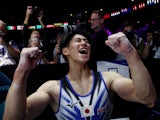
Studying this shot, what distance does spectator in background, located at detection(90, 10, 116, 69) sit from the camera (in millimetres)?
3711

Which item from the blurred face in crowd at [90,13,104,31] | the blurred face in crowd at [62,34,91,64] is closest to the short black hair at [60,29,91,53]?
the blurred face in crowd at [62,34,91,64]

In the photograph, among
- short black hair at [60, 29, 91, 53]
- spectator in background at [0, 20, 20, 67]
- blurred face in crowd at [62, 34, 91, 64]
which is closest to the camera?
blurred face in crowd at [62, 34, 91, 64]

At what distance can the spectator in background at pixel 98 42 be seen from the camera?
12.2 feet

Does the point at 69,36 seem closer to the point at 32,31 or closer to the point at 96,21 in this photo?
the point at 96,21

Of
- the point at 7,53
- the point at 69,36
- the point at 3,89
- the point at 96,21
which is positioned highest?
the point at 96,21

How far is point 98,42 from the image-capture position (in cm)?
371

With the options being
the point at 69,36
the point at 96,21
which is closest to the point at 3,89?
the point at 69,36

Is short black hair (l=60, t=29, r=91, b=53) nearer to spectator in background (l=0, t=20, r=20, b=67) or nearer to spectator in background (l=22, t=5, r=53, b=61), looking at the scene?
spectator in background (l=0, t=20, r=20, b=67)

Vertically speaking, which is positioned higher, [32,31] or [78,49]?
[32,31]

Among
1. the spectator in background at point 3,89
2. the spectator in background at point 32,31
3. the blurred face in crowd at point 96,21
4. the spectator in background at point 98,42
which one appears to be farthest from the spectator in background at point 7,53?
the blurred face in crowd at point 96,21

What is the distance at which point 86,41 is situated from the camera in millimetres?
2658

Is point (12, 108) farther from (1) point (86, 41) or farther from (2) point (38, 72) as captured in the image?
(2) point (38, 72)

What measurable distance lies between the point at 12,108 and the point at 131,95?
3.21 feet

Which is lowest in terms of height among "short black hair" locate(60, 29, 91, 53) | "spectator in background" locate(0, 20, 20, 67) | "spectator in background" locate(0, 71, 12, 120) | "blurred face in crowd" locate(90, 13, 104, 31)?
"spectator in background" locate(0, 71, 12, 120)
